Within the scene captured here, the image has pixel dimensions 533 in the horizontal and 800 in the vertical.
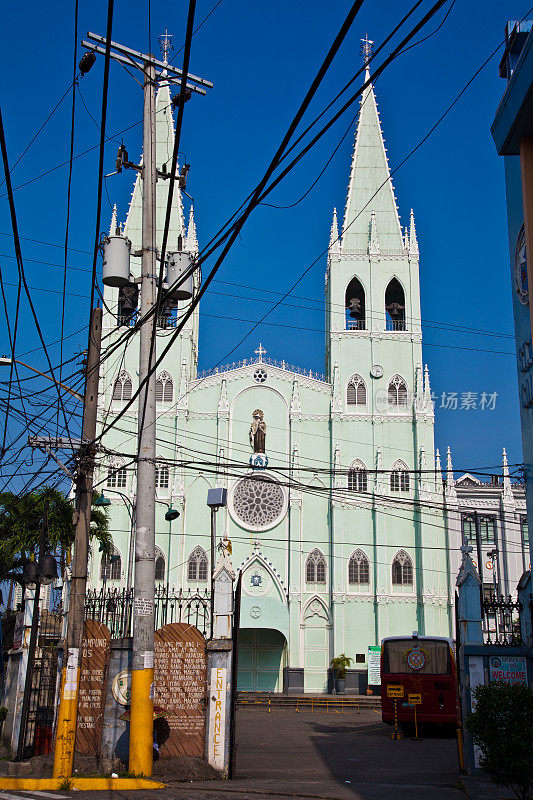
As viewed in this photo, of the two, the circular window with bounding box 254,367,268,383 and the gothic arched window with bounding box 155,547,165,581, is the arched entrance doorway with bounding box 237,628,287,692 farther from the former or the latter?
the circular window with bounding box 254,367,268,383

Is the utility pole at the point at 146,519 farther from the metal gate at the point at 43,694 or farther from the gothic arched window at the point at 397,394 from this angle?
the gothic arched window at the point at 397,394

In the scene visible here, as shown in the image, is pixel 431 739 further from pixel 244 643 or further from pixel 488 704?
pixel 244 643

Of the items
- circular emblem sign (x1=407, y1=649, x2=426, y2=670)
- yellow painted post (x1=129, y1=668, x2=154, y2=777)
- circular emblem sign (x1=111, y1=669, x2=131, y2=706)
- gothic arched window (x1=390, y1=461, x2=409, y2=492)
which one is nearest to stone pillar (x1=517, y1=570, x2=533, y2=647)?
yellow painted post (x1=129, y1=668, x2=154, y2=777)

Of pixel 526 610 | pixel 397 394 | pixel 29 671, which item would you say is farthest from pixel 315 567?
pixel 526 610

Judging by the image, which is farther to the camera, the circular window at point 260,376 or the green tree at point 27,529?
the circular window at point 260,376

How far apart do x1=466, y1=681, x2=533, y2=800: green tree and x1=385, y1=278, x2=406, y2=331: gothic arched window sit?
3534cm

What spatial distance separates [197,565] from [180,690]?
88.4 ft

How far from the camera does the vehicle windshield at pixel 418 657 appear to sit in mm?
21891

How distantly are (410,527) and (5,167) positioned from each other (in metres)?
35.1

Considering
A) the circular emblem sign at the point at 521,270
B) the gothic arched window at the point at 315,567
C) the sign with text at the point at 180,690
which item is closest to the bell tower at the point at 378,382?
the gothic arched window at the point at 315,567

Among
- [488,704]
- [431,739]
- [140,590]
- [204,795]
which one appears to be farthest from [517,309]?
[431,739]

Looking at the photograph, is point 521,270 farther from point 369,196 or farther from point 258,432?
point 369,196

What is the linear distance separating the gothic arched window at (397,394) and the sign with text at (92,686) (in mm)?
29295

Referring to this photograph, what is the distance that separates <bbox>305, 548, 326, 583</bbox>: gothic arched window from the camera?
4059 centimetres
